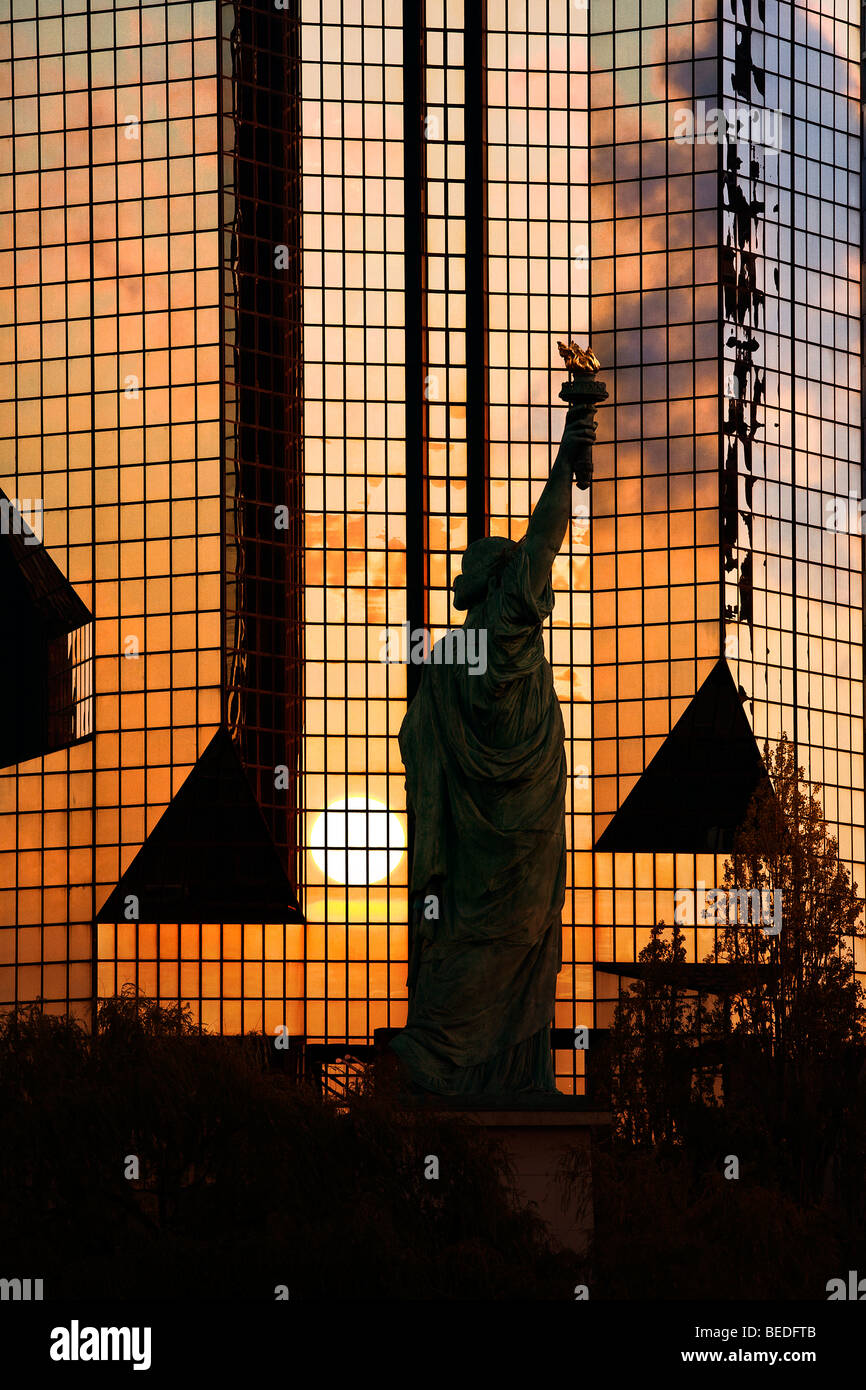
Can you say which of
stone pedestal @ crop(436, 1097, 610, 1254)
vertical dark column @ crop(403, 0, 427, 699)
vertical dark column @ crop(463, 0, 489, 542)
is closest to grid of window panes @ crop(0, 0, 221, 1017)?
vertical dark column @ crop(403, 0, 427, 699)

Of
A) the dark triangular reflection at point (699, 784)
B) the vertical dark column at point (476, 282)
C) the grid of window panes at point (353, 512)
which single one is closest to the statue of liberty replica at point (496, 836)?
the grid of window panes at point (353, 512)

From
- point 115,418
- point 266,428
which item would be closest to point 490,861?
point 266,428

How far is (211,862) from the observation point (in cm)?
7694

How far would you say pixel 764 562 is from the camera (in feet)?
261

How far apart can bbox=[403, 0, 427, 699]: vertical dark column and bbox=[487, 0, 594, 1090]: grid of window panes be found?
2.17 m

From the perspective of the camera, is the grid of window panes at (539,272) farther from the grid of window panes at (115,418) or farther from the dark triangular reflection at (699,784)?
the grid of window panes at (115,418)

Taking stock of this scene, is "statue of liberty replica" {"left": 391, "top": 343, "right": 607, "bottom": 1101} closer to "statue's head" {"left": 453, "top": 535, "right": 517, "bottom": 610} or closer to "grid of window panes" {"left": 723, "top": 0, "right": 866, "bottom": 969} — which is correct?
"statue's head" {"left": 453, "top": 535, "right": 517, "bottom": 610}

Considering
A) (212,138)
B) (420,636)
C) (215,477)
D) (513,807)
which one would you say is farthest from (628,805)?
(513,807)

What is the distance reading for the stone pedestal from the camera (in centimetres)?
2334

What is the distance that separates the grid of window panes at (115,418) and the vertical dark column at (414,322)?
6082mm

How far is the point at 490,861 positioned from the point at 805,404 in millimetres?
58756
